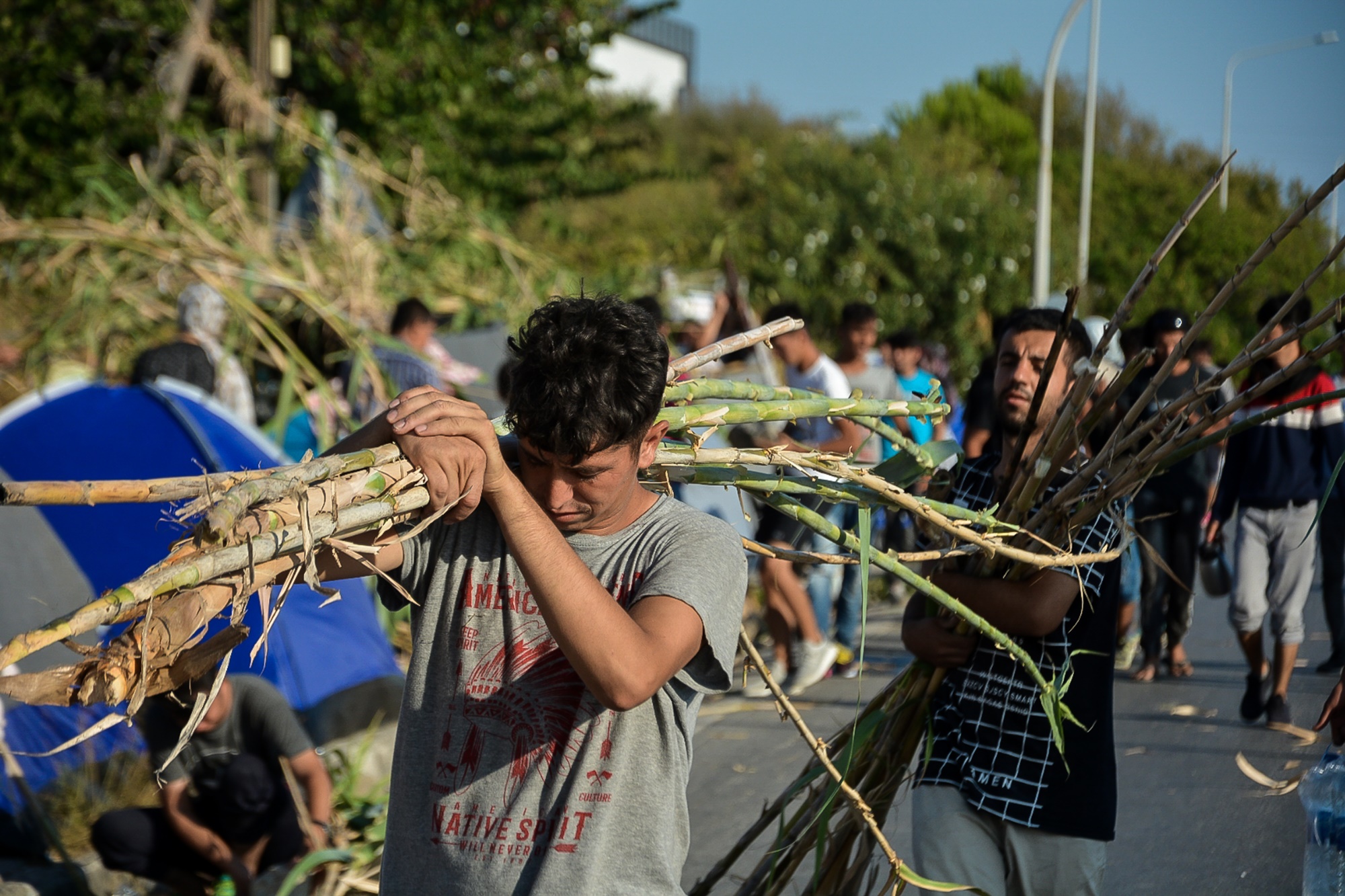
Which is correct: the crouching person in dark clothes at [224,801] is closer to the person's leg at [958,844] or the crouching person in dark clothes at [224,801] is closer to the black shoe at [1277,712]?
the person's leg at [958,844]

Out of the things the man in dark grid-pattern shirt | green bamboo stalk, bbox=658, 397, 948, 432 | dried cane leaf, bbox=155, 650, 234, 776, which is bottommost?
the man in dark grid-pattern shirt

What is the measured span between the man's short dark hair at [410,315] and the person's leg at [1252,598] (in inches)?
178

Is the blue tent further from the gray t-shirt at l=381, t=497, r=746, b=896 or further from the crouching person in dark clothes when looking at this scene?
the gray t-shirt at l=381, t=497, r=746, b=896

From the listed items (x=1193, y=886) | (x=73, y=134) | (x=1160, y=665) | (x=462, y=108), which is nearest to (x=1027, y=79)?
(x=462, y=108)

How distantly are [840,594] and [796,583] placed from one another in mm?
777

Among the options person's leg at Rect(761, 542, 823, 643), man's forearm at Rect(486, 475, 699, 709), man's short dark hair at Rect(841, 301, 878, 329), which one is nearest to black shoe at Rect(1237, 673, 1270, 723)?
person's leg at Rect(761, 542, 823, 643)

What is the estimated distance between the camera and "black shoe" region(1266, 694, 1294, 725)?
5.80 meters

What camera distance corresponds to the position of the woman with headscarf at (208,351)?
5855 millimetres

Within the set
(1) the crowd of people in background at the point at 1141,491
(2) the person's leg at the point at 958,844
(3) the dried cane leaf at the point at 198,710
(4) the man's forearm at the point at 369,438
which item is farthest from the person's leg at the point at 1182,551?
(3) the dried cane leaf at the point at 198,710

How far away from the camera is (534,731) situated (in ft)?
6.10

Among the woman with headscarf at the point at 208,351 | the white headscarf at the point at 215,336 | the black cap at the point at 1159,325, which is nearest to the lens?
the woman with headscarf at the point at 208,351

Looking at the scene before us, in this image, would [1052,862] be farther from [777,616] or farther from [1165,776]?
[777,616]

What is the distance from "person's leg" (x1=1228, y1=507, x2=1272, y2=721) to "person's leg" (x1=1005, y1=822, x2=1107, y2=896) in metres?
3.82

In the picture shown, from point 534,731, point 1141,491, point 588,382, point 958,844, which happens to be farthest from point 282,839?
point 1141,491
